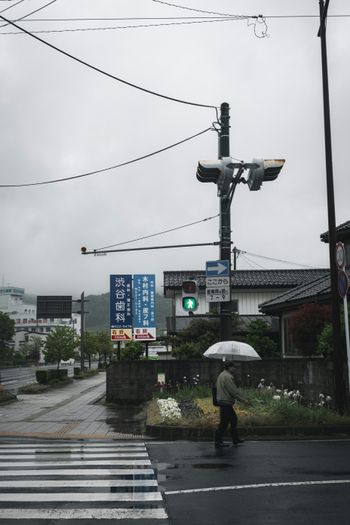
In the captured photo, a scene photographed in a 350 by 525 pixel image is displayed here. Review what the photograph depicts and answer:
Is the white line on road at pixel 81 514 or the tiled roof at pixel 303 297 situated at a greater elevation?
the tiled roof at pixel 303 297

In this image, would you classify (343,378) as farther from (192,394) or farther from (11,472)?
(11,472)

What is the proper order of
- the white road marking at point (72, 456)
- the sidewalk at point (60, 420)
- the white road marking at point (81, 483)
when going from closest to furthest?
1. the white road marking at point (81, 483)
2. the white road marking at point (72, 456)
3. the sidewalk at point (60, 420)

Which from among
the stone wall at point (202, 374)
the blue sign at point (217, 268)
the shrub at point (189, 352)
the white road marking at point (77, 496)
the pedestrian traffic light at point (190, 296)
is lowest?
the white road marking at point (77, 496)

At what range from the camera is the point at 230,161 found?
13.6 metres

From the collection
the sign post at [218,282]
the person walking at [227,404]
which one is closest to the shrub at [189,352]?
the sign post at [218,282]

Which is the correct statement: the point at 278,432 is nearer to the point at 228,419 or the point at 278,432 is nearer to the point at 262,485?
the point at 228,419

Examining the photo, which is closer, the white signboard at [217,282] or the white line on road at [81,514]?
the white line on road at [81,514]

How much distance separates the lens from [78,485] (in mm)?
7867

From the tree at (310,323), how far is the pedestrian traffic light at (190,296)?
5.43 meters

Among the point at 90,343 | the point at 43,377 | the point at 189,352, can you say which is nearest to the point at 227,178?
the point at 189,352

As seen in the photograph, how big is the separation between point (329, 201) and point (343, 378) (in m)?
4.41

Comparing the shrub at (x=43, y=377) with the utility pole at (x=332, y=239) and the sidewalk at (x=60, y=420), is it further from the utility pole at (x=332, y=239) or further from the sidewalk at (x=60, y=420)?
the utility pole at (x=332, y=239)

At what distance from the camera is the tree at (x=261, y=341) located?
2458 centimetres

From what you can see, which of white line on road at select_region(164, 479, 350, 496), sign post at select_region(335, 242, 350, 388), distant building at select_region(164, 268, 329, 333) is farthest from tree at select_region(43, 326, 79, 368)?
white line on road at select_region(164, 479, 350, 496)
